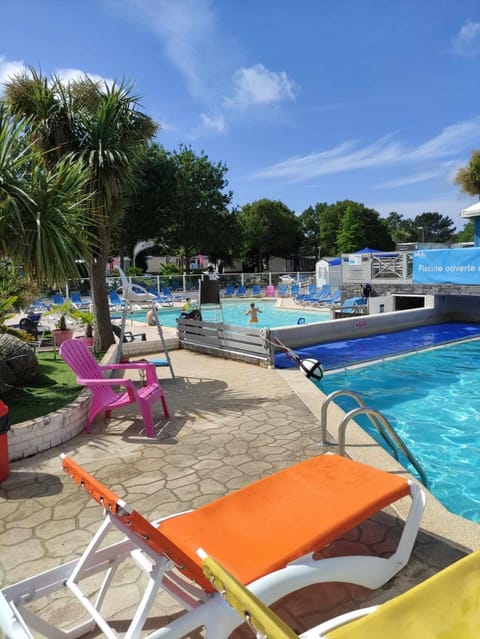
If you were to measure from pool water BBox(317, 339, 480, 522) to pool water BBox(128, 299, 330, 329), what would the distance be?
8429mm

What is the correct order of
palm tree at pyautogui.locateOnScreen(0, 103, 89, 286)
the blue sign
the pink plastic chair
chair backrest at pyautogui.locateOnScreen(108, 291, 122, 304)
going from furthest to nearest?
chair backrest at pyautogui.locateOnScreen(108, 291, 122, 304), the blue sign, palm tree at pyautogui.locateOnScreen(0, 103, 89, 286), the pink plastic chair

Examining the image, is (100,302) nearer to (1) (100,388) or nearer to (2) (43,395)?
(2) (43,395)

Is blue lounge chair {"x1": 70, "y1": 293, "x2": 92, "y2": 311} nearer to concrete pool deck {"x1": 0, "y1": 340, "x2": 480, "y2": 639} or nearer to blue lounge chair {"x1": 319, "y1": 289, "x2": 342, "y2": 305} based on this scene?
blue lounge chair {"x1": 319, "y1": 289, "x2": 342, "y2": 305}

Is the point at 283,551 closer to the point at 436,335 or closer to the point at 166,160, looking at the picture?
the point at 436,335

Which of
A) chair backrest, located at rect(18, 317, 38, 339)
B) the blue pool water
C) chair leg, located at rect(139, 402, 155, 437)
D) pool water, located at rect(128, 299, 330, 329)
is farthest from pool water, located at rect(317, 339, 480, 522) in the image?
pool water, located at rect(128, 299, 330, 329)

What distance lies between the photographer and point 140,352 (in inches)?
428

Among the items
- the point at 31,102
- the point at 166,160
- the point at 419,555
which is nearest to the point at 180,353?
the point at 31,102

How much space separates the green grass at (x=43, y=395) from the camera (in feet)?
17.1

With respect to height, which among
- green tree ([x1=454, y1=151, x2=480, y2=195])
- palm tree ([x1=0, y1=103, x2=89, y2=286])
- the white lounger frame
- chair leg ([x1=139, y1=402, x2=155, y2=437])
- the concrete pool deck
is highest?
green tree ([x1=454, y1=151, x2=480, y2=195])

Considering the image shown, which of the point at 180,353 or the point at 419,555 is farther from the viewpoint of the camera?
the point at 180,353

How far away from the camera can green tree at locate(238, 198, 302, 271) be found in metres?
57.0

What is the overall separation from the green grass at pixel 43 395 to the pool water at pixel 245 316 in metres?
11.6

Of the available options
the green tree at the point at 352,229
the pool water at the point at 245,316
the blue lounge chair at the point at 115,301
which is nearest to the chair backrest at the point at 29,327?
the pool water at the point at 245,316

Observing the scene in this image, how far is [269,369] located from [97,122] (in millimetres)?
5763
